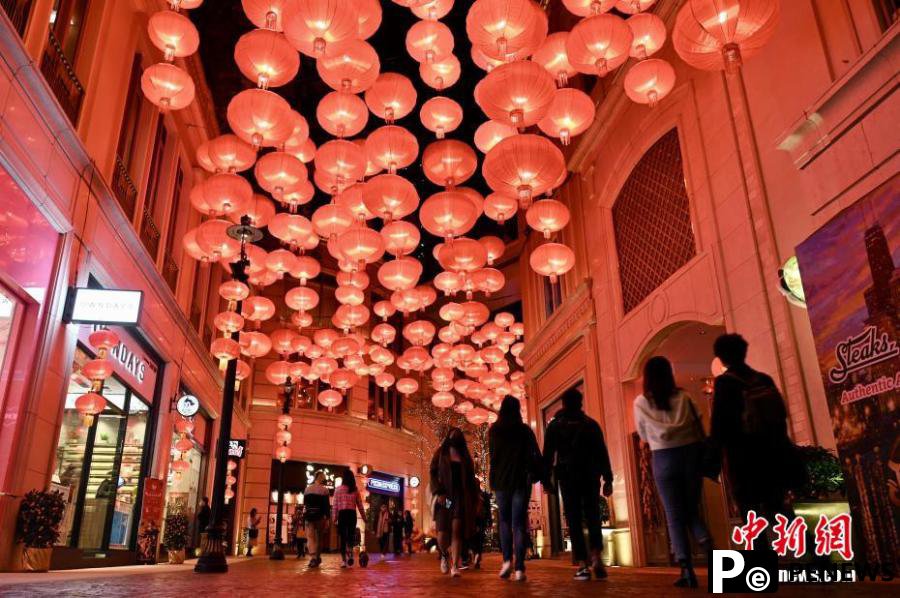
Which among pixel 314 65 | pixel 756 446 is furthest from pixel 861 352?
pixel 314 65

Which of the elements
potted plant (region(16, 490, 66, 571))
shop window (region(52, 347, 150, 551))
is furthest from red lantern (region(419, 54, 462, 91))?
potted plant (region(16, 490, 66, 571))

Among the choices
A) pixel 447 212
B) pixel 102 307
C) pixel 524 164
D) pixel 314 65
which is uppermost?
pixel 314 65

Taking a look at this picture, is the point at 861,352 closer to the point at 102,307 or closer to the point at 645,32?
the point at 645,32

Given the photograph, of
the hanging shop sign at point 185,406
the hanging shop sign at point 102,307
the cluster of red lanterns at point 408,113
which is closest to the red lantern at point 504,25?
the cluster of red lanterns at point 408,113

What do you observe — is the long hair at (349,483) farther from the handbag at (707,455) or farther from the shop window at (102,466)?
the handbag at (707,455)

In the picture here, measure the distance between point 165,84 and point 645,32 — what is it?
16.4 ft

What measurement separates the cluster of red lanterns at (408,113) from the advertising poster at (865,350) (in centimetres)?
176

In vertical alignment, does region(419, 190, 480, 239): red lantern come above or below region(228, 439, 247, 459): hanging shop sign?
above

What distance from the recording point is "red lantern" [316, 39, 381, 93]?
645 centimetres

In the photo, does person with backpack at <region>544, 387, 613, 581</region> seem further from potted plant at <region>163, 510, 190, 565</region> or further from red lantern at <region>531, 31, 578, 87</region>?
potted plant at <region>163, 510, 190, 565</region>

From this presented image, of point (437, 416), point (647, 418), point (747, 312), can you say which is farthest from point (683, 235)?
point (437, 416)

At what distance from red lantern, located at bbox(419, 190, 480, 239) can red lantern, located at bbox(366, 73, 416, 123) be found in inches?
42.6

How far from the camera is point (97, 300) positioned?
25.3ft

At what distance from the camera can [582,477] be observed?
5020 mm
